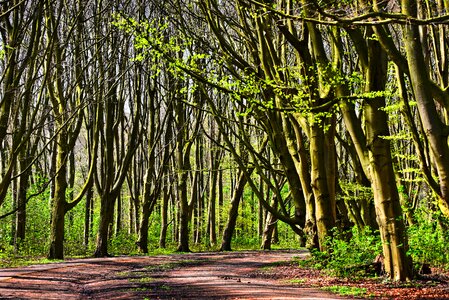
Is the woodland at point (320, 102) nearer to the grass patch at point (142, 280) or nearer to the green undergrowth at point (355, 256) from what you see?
the green undergrowth at point (355, 256)

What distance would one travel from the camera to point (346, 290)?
826cm

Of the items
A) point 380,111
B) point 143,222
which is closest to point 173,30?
point 143,222

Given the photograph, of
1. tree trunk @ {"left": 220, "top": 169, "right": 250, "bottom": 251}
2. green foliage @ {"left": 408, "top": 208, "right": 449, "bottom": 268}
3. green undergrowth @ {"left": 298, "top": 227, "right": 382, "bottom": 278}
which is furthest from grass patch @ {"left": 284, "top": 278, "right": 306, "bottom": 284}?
tree trunk @ {"left": 220, "top": 169, "right": 250, "bottom": 251}

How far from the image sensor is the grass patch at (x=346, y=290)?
26.2ft

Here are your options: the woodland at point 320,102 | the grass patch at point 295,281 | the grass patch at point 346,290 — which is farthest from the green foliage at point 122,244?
the grass patch at point 346,290

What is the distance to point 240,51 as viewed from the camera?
2023 centimetres

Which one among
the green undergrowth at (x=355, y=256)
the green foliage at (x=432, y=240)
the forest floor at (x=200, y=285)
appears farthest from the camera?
the green undergrowth at (x=355, y=256)

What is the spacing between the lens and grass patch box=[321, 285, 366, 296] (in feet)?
26.2

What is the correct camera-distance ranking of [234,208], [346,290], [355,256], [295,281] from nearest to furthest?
[346,290] → [295,281] → [355,256] → [234,208]

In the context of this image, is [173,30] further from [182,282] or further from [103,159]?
[182,282]

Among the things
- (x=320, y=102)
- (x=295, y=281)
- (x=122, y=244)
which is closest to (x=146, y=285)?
(x=295, y=281)

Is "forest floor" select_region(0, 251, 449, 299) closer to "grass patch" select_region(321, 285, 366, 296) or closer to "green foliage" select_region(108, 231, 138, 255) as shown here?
"grass patch" select_region(321, 285, 366, 296)

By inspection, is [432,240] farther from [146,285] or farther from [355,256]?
[146,285]

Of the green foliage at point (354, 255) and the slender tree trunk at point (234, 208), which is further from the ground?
the slender tree trunk at point (234, 208)
